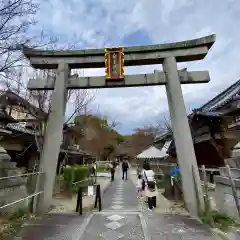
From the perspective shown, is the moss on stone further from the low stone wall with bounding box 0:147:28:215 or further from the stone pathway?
the stone pathway

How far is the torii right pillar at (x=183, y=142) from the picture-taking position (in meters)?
8.98

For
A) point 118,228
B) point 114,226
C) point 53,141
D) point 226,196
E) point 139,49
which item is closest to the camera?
point 118,228

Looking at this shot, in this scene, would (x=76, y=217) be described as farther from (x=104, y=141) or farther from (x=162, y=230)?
(x=104, y=141)

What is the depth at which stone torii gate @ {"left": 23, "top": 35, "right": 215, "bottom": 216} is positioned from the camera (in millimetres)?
9711

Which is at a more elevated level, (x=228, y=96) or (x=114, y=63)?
(x=114, y=63)

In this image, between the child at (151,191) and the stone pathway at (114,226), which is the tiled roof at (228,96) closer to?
the child at (151,191)

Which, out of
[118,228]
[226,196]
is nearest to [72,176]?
[118,228]

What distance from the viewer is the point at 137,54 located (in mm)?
10336

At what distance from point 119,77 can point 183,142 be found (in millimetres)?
3313

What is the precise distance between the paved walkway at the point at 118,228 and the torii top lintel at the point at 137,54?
219 inches

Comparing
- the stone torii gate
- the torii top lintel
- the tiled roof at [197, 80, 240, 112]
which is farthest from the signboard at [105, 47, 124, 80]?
the tiled roof at [197, 80, 240, 112]

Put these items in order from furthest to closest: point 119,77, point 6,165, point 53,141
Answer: point 119,77 < point 53,141 < point 6,165

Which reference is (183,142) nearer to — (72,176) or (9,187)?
(9,187)

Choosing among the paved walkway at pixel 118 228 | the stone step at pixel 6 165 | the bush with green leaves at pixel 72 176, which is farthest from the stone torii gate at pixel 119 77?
the bush with green leaves at pixel 72 176
